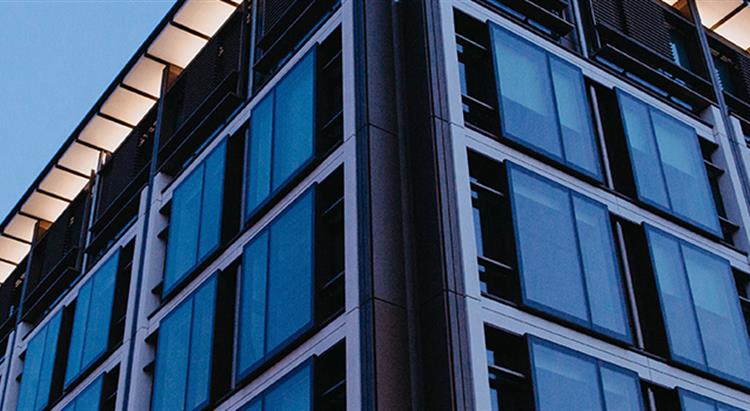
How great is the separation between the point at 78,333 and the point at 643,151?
63.6ft

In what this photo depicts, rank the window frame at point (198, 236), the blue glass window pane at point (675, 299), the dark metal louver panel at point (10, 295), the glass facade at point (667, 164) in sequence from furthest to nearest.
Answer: the dark metal louver panel at point (10, 295) < the window frame at point (198, 236) < the glass facade at point (667, 164) < the blue glass window pane at point (675, 299)

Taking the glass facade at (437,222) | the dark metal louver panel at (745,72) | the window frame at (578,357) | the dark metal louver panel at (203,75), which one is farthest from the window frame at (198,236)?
the dark metal louver panel at (745,72)

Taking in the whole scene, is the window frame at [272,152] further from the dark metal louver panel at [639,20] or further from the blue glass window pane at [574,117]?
the dark metal louver panel at [639,20]

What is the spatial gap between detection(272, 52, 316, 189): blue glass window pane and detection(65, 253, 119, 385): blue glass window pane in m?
10.4

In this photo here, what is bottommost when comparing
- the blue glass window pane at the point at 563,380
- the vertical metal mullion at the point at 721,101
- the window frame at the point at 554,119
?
the blue glass window pane at the point at 563,380

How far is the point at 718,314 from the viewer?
27.1 m

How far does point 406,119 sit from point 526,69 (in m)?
3.76

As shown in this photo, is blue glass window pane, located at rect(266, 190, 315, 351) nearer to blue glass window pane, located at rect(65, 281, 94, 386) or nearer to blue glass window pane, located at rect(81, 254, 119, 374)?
blue glass window pane, located at rect(81, 254, 119, 374)

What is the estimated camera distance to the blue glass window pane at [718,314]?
26.3 metres

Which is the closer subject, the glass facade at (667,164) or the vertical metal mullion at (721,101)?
the glass facade at (667,164)

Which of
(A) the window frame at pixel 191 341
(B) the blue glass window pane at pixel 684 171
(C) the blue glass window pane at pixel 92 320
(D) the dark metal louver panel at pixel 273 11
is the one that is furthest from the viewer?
(C) the blue glass window pane at pixel 92 320

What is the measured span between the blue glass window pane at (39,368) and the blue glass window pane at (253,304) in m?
13.9

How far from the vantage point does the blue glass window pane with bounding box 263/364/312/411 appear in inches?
893

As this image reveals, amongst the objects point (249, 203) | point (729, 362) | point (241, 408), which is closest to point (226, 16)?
point (249, 203)
